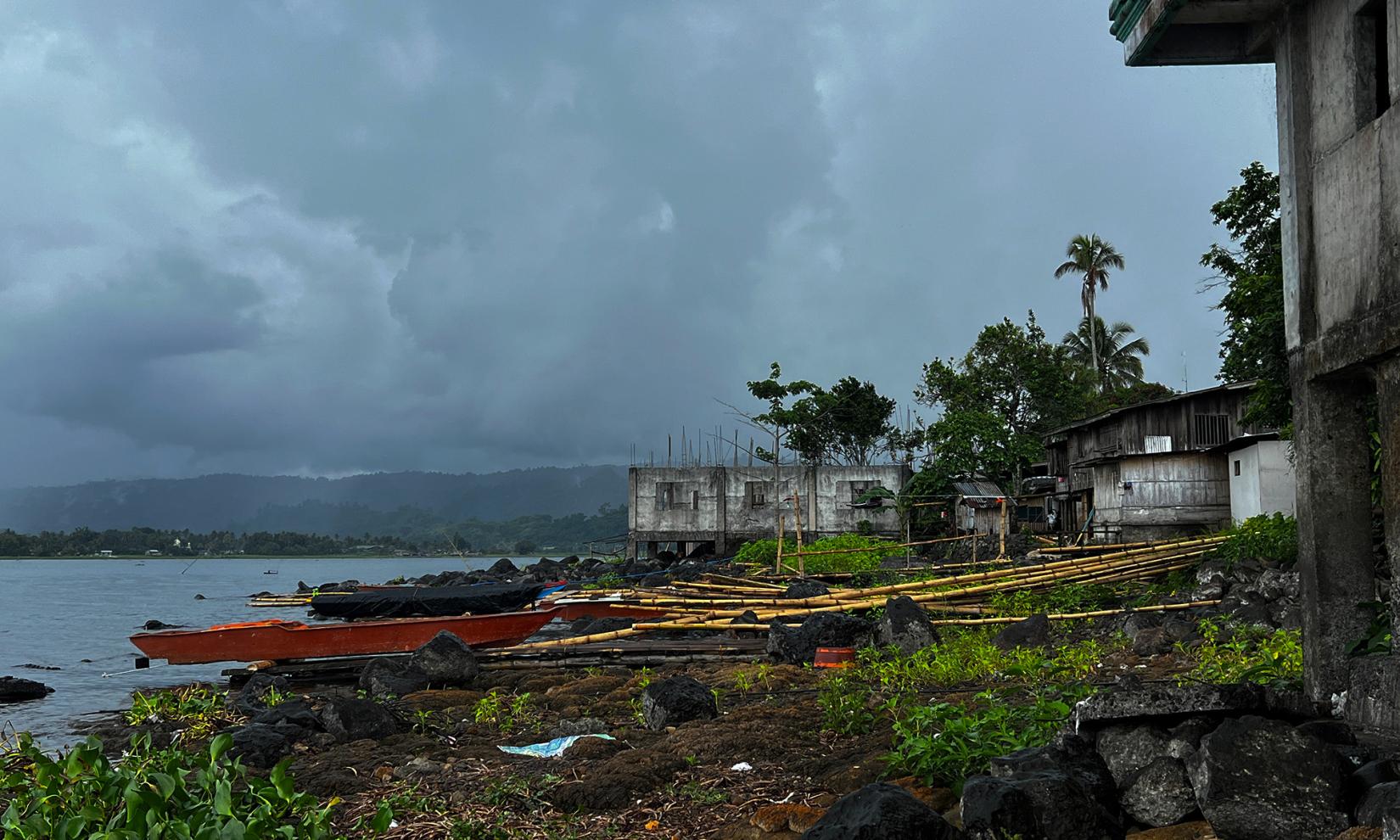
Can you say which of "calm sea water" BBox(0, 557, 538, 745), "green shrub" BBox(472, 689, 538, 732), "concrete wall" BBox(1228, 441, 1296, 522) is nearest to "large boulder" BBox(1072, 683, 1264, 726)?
"green shrub" BBox(472, 689, 538, 732)

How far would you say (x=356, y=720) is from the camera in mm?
10031

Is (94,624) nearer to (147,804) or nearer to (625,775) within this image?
(625,775)

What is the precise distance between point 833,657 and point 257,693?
8.11 meters

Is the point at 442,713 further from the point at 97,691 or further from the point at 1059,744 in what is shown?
the point at 97,691

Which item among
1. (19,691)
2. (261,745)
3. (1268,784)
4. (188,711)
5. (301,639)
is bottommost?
(19,691)

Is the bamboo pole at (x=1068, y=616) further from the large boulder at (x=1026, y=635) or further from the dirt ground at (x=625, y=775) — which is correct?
the dirt ground at (x=625, y=775)

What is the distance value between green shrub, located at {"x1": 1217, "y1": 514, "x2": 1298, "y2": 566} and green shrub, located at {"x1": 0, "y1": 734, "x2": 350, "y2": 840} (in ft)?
54.1

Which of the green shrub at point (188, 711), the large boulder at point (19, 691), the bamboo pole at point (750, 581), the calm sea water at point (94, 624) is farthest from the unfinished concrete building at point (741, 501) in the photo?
the green shrub at point (188, 711)

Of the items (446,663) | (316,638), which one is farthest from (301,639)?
(446,663)

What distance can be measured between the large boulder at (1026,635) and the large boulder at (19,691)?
57.1ft

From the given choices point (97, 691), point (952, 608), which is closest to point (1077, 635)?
point (952, 608)

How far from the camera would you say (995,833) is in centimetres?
478

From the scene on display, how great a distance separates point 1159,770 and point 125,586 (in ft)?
262

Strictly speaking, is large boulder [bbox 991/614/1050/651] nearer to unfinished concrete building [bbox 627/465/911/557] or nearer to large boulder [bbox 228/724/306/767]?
large boulder [bbox 228/724/306/767]
